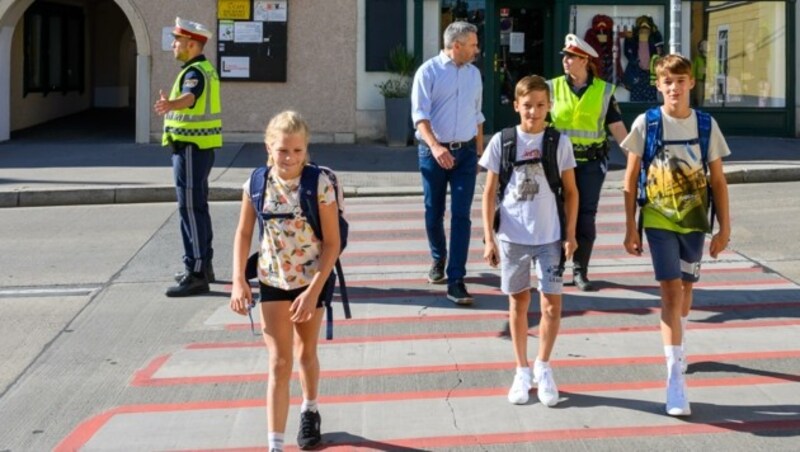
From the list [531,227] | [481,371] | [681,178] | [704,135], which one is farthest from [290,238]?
[704,135]

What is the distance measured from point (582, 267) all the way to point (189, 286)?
3.01 m

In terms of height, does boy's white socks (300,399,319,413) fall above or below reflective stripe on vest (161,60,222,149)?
below

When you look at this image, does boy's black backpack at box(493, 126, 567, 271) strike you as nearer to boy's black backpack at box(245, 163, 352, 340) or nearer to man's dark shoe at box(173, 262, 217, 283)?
boy's black backpack at box(245, 163, 352, 340)

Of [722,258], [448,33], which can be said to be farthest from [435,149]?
[722,258]

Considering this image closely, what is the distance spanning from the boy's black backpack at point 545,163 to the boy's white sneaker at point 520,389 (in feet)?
2.53

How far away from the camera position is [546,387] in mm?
5902

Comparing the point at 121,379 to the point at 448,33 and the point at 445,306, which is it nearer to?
the point at 445,306

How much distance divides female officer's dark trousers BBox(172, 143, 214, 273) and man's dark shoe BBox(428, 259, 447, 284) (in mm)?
1777

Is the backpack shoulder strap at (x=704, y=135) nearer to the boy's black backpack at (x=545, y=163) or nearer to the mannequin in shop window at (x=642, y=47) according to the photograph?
the boy's black backpack at (x=545, y=163)

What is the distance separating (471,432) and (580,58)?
3.43 m

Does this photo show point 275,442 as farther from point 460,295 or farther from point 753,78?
point 753,78

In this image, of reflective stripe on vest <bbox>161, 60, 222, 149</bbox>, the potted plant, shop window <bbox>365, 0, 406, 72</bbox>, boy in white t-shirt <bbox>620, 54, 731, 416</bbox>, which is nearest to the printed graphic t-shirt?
boy in white t-shirt <bbox>620, 54, 731, 416</bbox>

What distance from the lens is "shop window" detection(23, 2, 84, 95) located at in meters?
22.0

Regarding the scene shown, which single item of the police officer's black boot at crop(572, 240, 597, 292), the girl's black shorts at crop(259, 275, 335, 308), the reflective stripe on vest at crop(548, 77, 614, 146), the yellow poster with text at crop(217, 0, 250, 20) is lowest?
the police officer's black boot at crop(572, 240, 597, 292)
